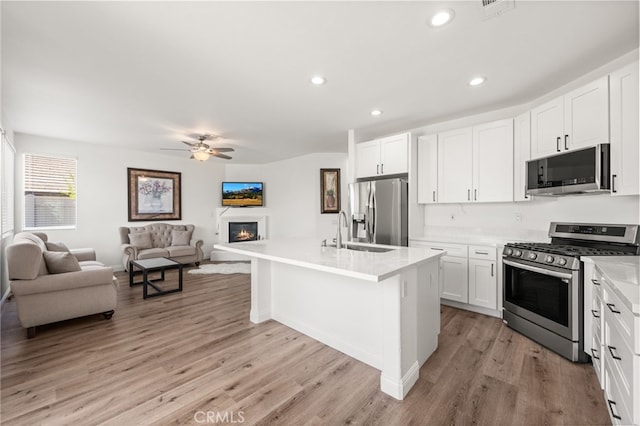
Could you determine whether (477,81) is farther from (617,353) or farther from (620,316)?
(617,353)

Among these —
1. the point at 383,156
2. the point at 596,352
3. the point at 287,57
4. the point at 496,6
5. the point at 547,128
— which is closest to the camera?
the point at 496,6

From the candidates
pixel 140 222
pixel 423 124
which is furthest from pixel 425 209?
pixel 140 222

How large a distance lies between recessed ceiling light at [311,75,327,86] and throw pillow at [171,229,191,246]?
4.75m

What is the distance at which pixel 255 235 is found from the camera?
A: 7.32 meters

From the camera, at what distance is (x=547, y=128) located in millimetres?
2787

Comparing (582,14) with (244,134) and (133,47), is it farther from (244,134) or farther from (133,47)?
(244,134)

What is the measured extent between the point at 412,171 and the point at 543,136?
1.49 meters

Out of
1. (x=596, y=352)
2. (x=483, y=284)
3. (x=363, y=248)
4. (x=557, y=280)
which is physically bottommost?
(x=596, y=352)

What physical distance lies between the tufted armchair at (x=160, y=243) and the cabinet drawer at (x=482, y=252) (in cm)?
532

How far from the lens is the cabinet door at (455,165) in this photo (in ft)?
11.7

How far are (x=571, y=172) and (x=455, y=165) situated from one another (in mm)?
1297

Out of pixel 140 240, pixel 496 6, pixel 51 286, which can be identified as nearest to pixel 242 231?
pixel 140 240

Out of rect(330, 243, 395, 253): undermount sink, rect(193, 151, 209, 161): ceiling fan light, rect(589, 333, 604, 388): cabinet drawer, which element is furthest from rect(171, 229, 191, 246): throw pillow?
rect(589, 333, 604, 388): cabinet drawer

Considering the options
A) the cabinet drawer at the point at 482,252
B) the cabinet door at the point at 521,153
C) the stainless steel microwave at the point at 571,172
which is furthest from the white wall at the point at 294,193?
the stainless steel microwave at the point at 571,172
